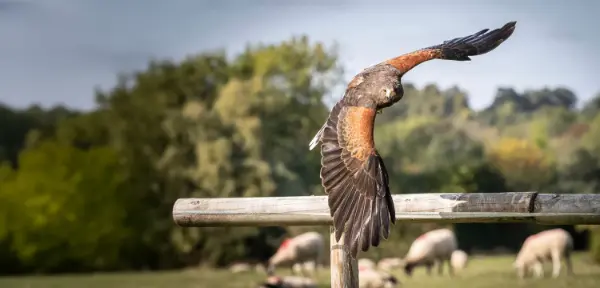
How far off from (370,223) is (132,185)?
15.1 metres

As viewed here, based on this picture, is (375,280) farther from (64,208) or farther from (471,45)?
(64,208)

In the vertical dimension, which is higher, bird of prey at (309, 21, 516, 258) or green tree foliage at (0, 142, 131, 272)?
bird of prey at (309, 21, 516, 258)

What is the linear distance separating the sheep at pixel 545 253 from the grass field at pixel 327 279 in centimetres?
18

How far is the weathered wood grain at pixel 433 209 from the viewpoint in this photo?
8.87 ft

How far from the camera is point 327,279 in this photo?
12.8 meters

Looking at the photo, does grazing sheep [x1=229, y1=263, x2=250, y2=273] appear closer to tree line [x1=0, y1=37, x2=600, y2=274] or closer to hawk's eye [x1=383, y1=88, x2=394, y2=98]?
tree line [x1=0, y1=37, x2=600, y2=274]

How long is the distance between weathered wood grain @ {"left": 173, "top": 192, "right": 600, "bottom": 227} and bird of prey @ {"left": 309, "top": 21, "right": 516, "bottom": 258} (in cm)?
20

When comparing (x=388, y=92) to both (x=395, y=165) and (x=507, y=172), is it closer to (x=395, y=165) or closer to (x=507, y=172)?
(x=507, y=172)

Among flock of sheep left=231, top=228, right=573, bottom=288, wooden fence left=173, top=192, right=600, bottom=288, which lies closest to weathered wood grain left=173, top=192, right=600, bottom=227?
wooden fence left=173, top=192, right=600, bottom=288

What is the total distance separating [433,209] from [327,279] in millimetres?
10083

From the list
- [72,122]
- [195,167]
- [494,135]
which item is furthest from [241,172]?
[494,135]

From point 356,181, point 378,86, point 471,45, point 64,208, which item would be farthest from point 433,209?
point 64,208

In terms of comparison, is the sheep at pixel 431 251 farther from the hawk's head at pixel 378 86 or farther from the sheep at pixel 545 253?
the hawk's head at pixel 378 86

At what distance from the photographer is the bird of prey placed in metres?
2.59
